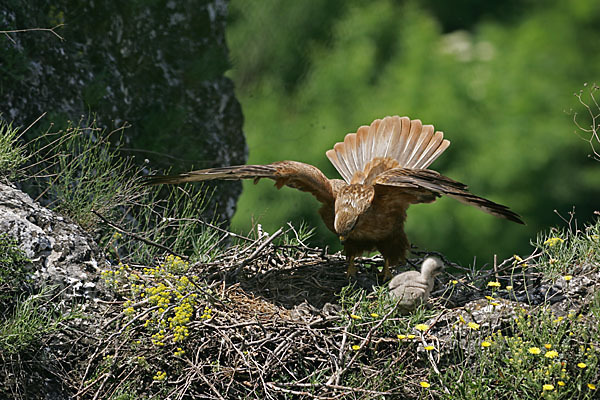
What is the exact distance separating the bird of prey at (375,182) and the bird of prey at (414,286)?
0.29 metres

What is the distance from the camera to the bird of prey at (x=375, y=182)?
10.4ft

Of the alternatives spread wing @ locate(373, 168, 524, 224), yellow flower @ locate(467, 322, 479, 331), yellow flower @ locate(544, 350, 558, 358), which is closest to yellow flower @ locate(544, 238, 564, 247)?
spread wing @ locate(373, 168, 524, 224)

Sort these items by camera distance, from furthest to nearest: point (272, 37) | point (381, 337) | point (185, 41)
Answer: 1. point (272, 37)
2. point (185, 41)
3. point (381, 337)

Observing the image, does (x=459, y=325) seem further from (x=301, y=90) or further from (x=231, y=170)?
(x=301, y=90)

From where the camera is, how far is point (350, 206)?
3.25 metres

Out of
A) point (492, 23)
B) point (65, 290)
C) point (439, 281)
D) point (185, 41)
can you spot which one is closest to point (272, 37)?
point (492, 23)

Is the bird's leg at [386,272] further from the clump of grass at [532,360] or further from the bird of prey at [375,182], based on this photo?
the clump of grass at [532,360]

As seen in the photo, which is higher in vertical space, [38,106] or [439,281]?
[38,106]

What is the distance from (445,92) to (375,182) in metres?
4.63

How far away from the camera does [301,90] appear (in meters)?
7.80

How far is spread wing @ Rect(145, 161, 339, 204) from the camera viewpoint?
10.4 ft

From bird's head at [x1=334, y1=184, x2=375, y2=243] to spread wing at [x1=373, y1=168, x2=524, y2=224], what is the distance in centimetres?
7

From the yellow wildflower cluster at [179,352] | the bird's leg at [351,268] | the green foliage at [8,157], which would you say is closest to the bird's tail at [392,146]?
the bird's leg at [351,268]

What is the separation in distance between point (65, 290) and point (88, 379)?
329mm
